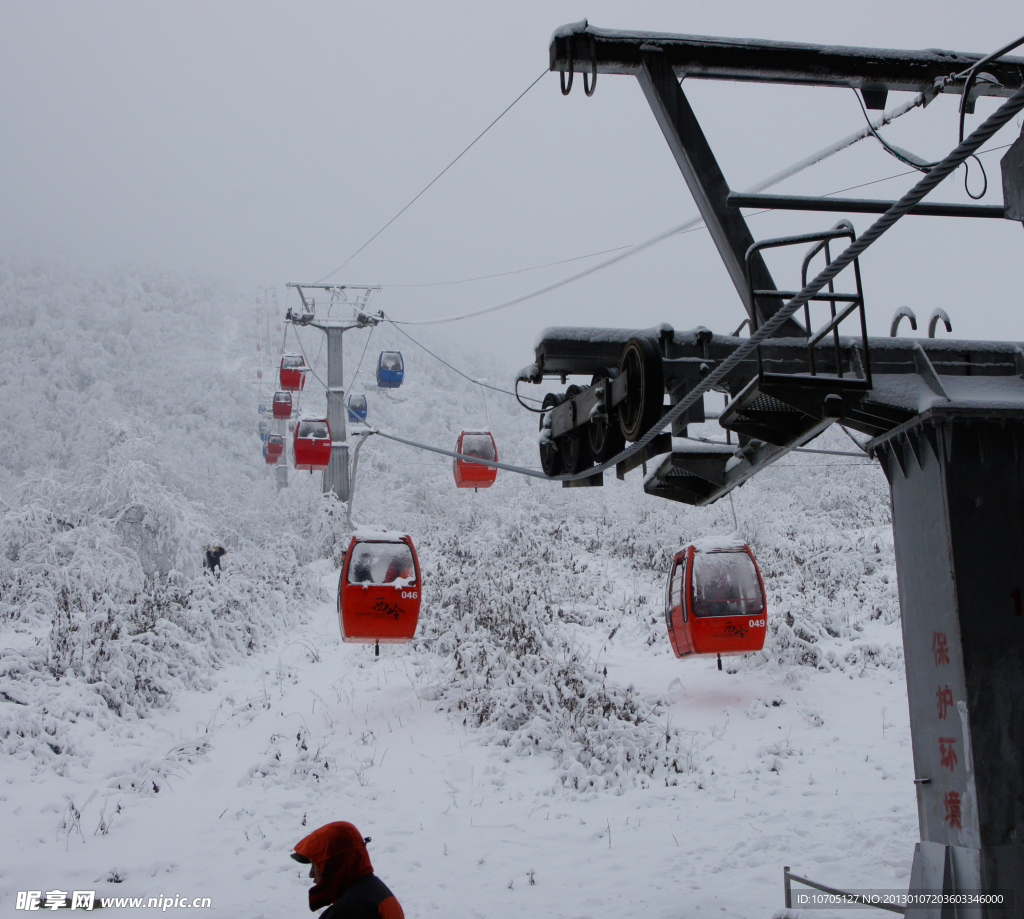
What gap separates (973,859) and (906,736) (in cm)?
650

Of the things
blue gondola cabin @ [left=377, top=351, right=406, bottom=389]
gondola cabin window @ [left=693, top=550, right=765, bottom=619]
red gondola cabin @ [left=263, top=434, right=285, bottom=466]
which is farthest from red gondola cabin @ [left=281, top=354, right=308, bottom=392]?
gondola cabin window @ [left=693, top=550, right=765, bottom=619]

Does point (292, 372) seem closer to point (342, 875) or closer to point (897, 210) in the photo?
point (342, 875)

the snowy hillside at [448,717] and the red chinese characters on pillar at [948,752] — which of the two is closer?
the red chinese characters on pillar at [948,752]

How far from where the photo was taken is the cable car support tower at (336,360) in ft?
67.8

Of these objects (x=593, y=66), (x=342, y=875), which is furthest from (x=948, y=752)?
(x=593, y=66)

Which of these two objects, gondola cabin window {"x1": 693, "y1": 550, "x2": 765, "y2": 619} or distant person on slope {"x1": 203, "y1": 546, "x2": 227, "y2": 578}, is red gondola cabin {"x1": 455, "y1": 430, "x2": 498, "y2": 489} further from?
gondola cabin window {"x1": 693, "y1": 550, "x2": 765, "y2": 619}

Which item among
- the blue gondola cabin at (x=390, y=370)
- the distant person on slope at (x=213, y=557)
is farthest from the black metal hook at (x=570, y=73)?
the blue gondola cabin at (x=390, y=370)

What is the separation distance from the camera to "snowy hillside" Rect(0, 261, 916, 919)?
758 centimetres

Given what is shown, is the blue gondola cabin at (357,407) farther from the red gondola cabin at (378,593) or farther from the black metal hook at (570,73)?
the black metal hook at (570,73)

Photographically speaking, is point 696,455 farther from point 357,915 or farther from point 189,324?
point 189,324

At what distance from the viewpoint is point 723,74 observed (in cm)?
568

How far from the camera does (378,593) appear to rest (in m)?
10.7

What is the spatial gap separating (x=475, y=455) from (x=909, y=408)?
1437 centimetres

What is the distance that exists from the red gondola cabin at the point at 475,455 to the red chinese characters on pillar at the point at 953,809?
13.7 m
